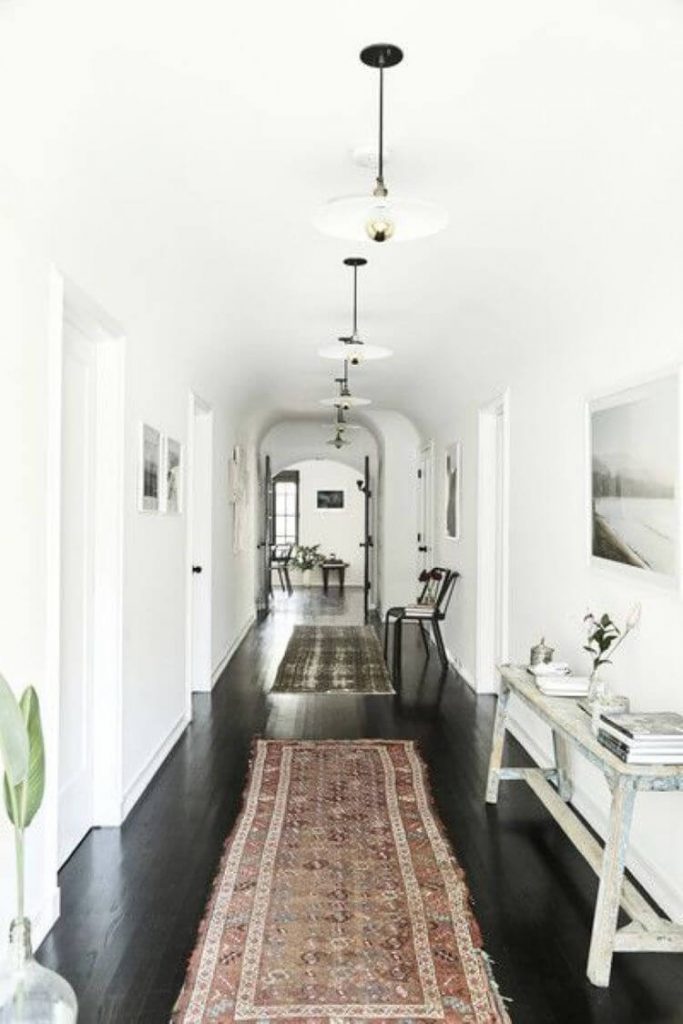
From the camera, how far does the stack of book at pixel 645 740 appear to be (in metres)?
2.42

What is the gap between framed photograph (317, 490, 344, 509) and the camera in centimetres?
1606

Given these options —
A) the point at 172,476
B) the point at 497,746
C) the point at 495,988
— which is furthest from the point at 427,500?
the point at 495,988

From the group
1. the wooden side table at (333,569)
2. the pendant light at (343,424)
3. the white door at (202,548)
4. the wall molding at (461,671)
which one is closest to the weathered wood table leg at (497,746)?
the wall molding at (461,671)

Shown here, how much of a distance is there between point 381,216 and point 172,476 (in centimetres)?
270

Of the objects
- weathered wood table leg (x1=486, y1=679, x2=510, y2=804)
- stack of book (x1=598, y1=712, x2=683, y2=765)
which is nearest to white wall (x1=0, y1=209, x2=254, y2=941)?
weathered wood table leg (x1=486, y1=679, x2=510, y2=804)

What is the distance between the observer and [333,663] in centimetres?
739

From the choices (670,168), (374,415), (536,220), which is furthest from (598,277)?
(374,415)

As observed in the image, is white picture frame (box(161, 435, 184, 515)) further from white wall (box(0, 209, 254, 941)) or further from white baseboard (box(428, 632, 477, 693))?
white baseboard (box(428, 632, 477, 693))

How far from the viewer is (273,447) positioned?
1198 cm

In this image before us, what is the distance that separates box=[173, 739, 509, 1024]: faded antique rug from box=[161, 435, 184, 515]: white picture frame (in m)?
1.59

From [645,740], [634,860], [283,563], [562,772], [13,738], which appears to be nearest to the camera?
[13,738]

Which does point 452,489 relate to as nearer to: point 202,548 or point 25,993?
point 202,548

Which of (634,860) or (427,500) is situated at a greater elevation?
(427,500)

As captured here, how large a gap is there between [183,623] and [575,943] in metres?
3.12
